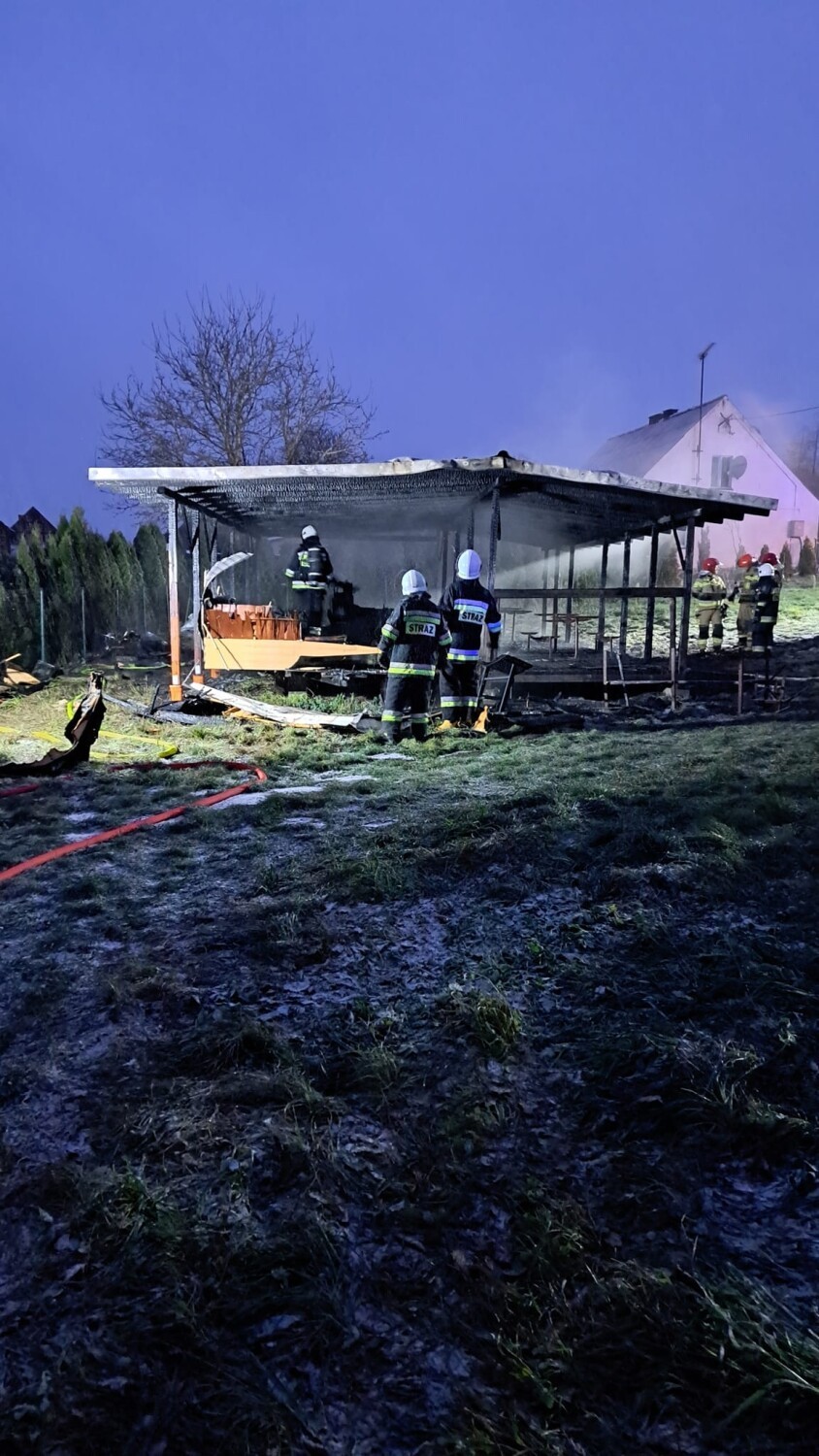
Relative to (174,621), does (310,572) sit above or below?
above

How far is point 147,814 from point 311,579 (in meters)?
7.04

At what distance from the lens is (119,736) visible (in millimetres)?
8617

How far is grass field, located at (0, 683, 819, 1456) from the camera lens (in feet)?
4.56

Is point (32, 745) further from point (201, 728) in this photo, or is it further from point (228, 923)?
point (228, 923)

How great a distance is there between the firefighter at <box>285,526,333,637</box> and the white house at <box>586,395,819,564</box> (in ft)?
83.8

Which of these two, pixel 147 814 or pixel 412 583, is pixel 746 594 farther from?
pixel 147 814

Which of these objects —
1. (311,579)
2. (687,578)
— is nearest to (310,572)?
(311,579)

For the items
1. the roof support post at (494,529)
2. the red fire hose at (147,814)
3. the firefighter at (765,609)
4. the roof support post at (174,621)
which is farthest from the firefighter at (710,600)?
the red fire hose at (147,814)

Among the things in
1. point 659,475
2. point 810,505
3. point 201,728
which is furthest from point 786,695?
point 810,505

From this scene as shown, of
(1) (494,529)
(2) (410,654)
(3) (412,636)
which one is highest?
(1) (494,529)

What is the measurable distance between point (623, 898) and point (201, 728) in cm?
648

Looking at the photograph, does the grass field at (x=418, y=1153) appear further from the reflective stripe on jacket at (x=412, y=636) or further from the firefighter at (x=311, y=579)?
the firefighter at (x=311, y=579)

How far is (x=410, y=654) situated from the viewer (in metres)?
8.21

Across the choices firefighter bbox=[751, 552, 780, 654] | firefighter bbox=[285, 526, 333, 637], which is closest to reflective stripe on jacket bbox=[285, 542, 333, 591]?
firefighter bbox=[285, 526, 333, 637]
